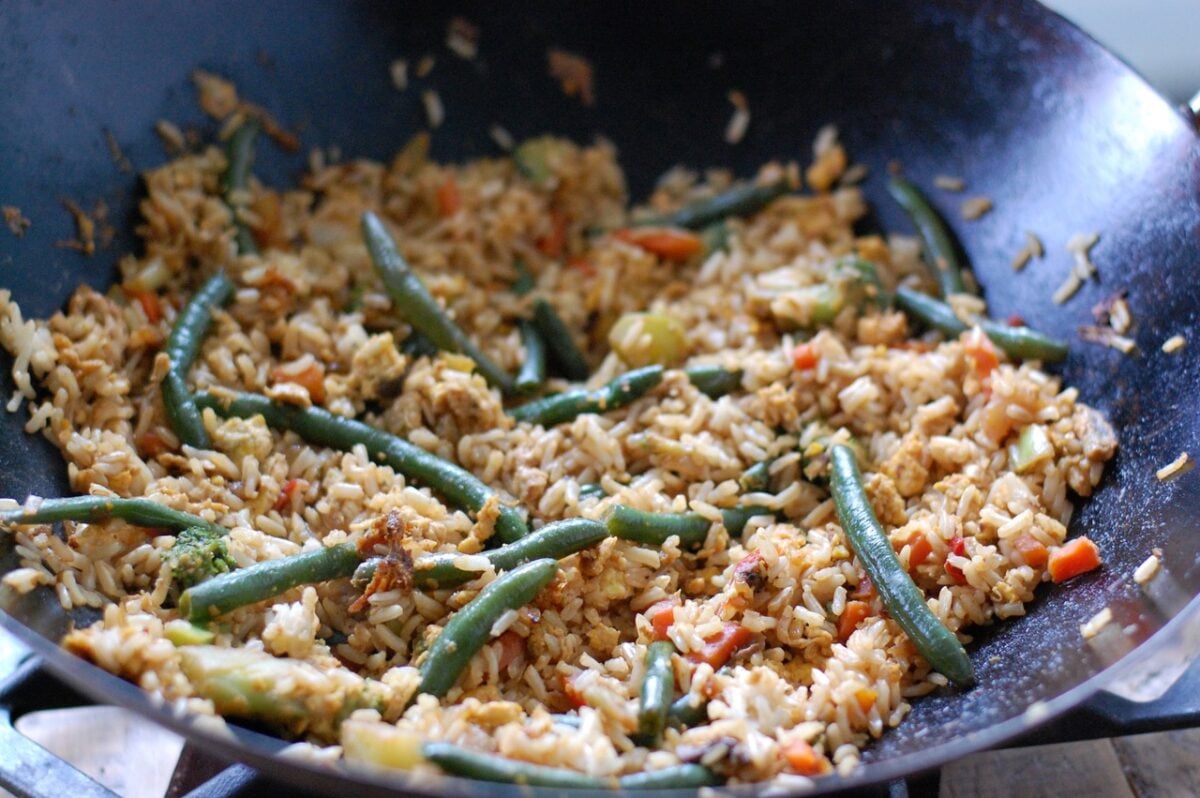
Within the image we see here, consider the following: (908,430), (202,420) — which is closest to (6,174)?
(202,420)

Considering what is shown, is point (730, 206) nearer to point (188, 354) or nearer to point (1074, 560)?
point (1074, 560)

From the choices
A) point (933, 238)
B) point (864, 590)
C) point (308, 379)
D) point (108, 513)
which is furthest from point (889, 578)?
point (108, 513)

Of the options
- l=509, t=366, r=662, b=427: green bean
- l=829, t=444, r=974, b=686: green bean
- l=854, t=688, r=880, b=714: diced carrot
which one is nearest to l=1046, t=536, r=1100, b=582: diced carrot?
l=829, t=444, r=974, b=686: green bean

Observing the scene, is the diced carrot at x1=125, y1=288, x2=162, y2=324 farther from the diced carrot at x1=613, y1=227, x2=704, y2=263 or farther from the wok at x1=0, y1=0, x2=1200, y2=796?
the diced carrot at x1=613, y1=227, x2=704, y2=263

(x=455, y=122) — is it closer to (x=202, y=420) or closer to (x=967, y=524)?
(x=202, y=420)

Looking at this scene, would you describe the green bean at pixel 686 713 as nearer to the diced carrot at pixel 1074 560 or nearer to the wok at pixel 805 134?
the wok at pixel 805 134

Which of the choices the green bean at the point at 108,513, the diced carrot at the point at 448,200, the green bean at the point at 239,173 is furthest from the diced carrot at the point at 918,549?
the green bean at the point at 239,173
